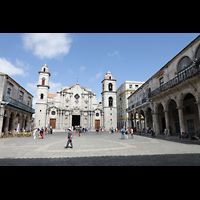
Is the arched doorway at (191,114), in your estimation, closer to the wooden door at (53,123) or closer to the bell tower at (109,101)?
the bell tower at (109,101)

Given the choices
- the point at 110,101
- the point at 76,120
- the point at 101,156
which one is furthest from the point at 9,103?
the point at 110,101

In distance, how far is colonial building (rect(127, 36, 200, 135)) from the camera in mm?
12539

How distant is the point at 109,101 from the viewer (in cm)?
4338

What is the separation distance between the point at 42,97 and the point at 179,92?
3523 cm

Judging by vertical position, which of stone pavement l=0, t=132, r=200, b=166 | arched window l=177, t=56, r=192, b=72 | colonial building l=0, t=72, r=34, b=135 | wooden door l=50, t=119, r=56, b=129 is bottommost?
stone pavement l=0, t=132, r=200, b=166

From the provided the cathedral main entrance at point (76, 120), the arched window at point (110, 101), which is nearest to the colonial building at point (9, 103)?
the cathedral main entrance at point (76, 120)

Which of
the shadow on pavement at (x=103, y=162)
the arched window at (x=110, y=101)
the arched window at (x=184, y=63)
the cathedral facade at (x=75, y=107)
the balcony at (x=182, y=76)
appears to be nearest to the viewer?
the shadow on pavement at (x=103, y=162)

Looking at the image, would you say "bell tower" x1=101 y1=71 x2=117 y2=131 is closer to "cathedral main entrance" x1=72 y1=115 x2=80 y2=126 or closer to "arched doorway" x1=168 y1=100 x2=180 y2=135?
"cathedral main entrance" x1=72 y1=115 x2=80 y2=126

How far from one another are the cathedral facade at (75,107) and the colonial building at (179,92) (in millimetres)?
18210

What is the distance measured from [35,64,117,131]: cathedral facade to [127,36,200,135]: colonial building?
1821 centimetres

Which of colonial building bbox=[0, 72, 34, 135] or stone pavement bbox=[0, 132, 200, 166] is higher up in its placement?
colonial building bbox=[0, 72, 34, 135]

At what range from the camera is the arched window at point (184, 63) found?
45.6 feet

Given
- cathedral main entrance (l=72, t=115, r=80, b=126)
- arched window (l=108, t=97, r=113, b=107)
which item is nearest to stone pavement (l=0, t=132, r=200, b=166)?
cathedral main entrance (l=72, t=115, r=80, b=126)
